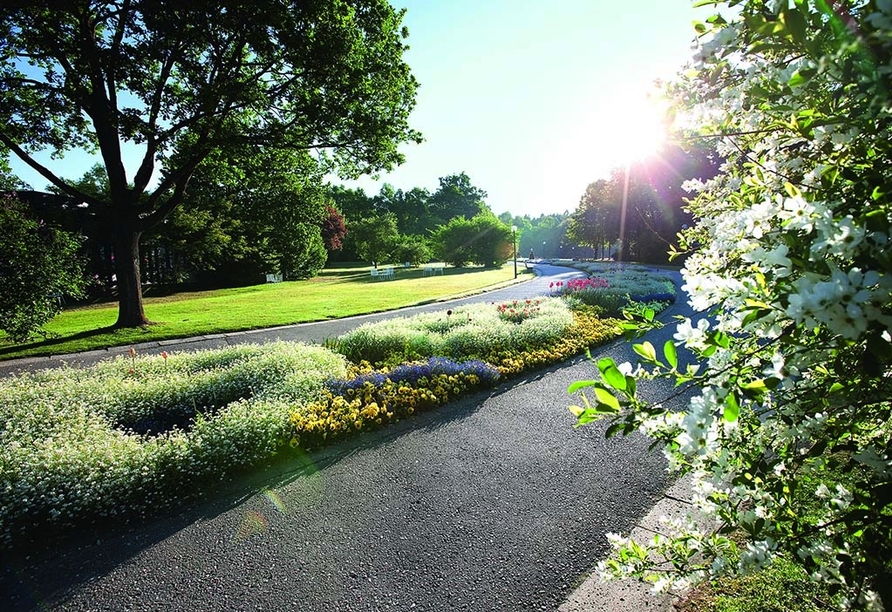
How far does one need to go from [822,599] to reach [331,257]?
56.7m

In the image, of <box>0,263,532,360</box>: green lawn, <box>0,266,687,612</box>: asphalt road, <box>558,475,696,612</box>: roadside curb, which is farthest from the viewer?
<box>0,263,532,360</box>: green lawn

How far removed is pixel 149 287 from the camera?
2575 centimetres

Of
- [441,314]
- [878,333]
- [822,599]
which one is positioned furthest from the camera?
[441,314]

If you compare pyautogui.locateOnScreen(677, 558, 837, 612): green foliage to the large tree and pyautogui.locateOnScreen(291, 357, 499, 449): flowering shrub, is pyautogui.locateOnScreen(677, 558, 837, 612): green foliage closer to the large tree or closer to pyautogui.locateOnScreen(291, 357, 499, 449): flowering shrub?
pyautogui.locateOnScreen(291, 357, 499, 449): flowering shrub

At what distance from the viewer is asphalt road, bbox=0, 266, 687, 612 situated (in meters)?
2.79

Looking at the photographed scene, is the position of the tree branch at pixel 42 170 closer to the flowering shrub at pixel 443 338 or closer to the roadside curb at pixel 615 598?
the flowering shrub at pixel 443 338

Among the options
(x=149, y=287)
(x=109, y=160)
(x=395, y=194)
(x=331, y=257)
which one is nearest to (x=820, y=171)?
(x=109, y=160)

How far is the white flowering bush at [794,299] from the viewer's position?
1.01m

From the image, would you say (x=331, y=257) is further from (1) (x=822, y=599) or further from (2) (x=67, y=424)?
(1) (x=822, y=599)

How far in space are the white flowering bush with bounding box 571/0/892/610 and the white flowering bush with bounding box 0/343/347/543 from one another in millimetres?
4041

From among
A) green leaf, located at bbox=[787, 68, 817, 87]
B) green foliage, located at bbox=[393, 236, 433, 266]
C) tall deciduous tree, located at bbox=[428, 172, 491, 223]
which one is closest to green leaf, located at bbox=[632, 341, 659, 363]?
green leaf, located at bbox=[787, 68, 817, 87]

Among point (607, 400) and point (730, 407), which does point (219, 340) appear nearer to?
point (607, 400)

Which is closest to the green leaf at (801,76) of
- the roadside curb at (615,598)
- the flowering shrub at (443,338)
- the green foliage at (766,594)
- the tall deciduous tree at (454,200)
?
the roadside curb at (615,598)

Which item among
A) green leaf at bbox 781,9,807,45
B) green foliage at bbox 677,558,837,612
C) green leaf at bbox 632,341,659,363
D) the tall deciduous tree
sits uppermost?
the tall deciduous tree
